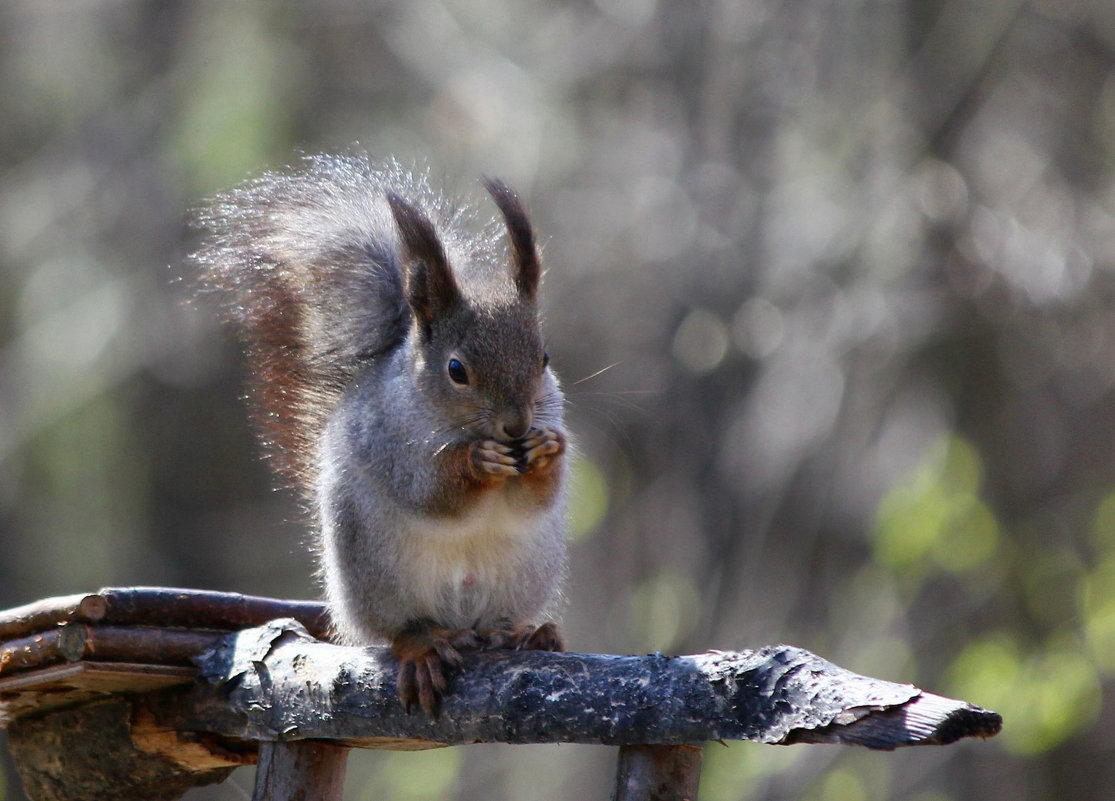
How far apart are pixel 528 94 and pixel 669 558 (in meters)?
1.51

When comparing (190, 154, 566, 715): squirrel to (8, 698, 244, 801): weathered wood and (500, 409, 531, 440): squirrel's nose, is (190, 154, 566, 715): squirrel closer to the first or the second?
(500, 409, 531, 440): squirrel's nose

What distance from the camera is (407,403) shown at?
195cm

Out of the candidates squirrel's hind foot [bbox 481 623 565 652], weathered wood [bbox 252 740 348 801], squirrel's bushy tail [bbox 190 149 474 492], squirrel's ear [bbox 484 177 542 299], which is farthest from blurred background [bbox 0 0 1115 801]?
weathered wood [bbox 252 740 348 801]

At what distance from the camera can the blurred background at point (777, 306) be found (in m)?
3.67

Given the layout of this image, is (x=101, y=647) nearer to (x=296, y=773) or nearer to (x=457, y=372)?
(x=296, y=773)

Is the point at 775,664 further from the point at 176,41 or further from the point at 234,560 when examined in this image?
the point at 234,560

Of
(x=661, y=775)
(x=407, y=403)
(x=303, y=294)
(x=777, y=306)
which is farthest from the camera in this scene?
(x=777, y=306)

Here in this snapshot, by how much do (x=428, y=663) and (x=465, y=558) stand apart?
28cm

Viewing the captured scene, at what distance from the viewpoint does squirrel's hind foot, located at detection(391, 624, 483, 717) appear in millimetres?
1596

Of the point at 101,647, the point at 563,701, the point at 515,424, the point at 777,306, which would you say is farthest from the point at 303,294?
the point at 777,306

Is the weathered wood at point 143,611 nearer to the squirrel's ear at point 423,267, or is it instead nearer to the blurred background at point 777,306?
the squirrel's ear at point 423,267

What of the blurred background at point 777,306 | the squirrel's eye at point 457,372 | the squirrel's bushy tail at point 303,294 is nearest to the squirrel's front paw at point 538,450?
the squirrel's eye at point 457,372

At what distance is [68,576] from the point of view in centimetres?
604

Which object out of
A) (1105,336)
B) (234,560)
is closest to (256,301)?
(1105,336)
